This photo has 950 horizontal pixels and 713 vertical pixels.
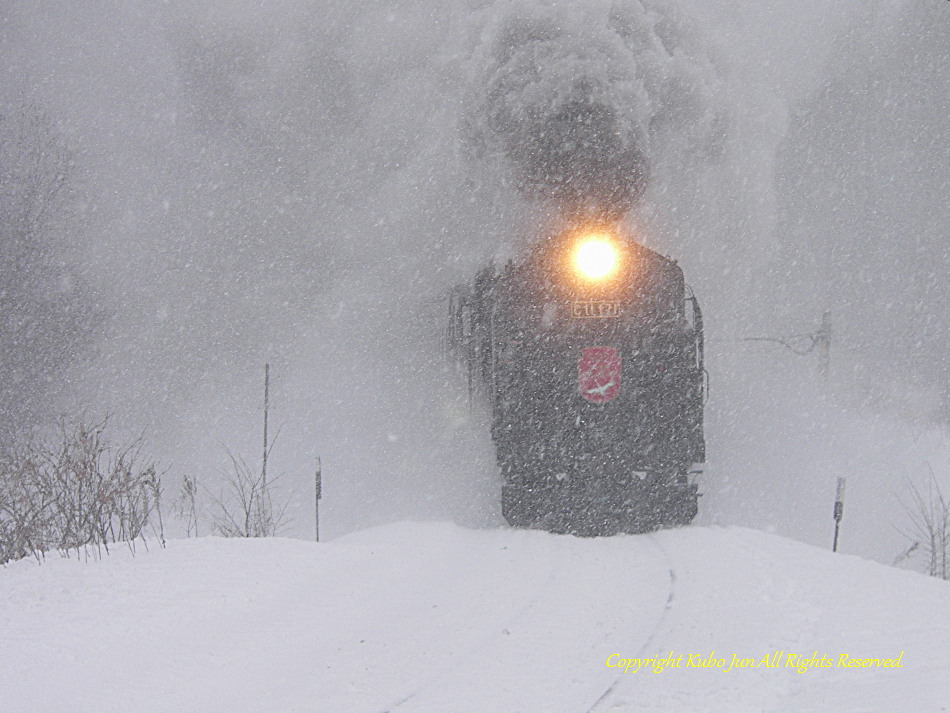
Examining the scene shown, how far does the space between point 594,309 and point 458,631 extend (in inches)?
174

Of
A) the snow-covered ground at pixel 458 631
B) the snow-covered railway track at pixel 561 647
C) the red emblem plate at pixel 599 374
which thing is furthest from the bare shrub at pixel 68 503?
the red emblem plate at pixel 599 374

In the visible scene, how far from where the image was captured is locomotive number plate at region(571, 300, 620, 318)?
25.5ft

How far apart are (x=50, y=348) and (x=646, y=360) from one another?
45.9 feet

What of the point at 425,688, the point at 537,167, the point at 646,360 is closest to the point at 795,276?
the point at 537,167

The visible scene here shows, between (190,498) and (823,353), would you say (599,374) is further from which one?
(823,353)

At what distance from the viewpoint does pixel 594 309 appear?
25.6ft

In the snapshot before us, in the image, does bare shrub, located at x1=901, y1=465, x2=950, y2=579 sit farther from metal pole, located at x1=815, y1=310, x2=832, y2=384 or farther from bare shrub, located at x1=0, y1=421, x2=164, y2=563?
bare shrub, located at x1=0, y1=421, x2=164, y2=563

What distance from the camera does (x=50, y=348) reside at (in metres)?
16.4

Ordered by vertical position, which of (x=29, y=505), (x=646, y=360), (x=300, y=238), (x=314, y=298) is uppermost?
(x=300, y=238)

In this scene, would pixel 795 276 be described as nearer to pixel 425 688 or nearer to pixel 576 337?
pixel 576 337

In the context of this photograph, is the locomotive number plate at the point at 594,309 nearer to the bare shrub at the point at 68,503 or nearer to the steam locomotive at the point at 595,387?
the steam locomotive at the point at 595,387

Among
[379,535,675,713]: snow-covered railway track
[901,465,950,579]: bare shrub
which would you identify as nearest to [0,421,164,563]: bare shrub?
[379,535,675,713]: snow-covered railway track

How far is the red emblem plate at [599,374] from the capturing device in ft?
25.0

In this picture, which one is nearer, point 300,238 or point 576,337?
point 576,337
